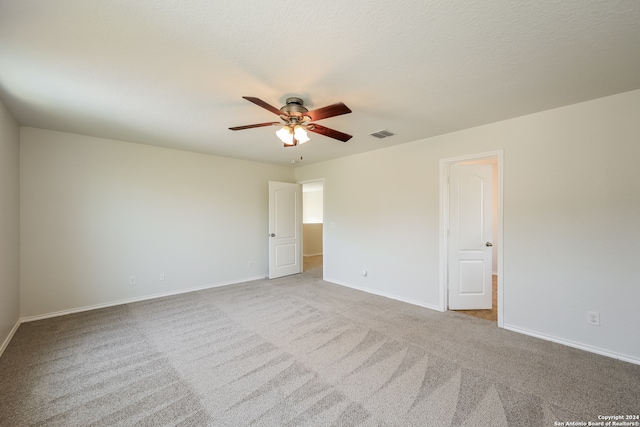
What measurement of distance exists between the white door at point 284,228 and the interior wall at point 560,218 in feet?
8.60

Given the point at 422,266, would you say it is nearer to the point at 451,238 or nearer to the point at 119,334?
the point at 451,238

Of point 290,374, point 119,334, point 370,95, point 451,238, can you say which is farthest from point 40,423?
point 451,238

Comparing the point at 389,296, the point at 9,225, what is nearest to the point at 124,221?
the point at 9,225

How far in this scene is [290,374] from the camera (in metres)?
2.13

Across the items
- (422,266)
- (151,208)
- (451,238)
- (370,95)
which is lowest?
(422,266)

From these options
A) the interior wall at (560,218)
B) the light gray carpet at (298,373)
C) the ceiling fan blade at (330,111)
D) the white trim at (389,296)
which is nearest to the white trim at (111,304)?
the light gray carpet at (298,373)

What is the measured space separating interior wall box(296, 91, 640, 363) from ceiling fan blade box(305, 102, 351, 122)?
218cm

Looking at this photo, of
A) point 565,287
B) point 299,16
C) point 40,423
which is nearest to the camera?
point 299,16

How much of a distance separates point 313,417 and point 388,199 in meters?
3.18

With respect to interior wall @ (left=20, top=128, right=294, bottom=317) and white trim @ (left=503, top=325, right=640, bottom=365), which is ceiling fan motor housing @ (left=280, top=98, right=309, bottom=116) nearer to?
interior wall @ (left=20, top=128, right=294, bottom=317)

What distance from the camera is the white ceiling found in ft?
4.60

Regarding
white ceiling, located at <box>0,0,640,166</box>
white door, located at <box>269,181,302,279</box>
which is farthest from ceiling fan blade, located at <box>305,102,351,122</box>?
white door, located at <box>269,181,302,279</box>

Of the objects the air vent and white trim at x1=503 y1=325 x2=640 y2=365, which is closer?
white trim at x1=503 y1=325 x2=640 y2=365

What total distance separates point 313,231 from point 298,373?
6540 mm
